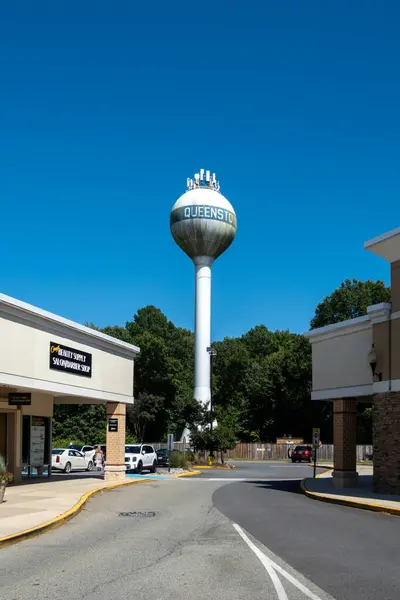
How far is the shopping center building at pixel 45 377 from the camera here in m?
23.7

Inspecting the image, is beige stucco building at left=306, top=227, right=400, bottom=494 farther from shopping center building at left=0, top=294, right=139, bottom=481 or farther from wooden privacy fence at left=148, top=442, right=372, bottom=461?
wooden privacy fence at left=148, top=442, right=372, bottom=461

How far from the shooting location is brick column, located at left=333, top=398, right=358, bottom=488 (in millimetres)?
27359

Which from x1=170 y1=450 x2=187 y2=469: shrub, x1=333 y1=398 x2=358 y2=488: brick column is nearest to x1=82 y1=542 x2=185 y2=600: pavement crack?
x1=333 y1=398 x2=358 y2=488: brick column

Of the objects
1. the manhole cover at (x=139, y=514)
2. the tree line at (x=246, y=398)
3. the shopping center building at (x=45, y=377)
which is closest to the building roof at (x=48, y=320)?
the shopping center building at (x=45, y=377)

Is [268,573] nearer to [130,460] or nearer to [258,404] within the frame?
[130,460]

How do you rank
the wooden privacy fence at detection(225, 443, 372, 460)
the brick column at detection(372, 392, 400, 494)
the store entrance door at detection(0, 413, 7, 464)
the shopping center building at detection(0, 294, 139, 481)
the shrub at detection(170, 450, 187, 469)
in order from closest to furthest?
Answer: 1. the brick column at detection(372, 392, 400, 494)
2. the shopping center building at detection(0, 294, 139, 481)
3. the store entrance door at detection(0, 413, 7, 464)
4. the shrub at detection(170, 450, 187, 469)
5. the wooden privacy fence at detection(225, 443, 372, 460)

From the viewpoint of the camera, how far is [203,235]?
220 feet

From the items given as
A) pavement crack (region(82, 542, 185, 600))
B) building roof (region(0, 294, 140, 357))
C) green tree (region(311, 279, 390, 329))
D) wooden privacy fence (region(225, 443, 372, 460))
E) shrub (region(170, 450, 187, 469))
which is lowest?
wooden privacy fence (region(225, 443, 372, 460))

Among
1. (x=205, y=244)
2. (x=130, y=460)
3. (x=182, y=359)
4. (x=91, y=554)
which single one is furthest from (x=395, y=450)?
(x=182, y=359)

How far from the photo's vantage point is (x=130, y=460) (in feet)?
136

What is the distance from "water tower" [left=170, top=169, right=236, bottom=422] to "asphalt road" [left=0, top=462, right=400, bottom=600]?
4760cm

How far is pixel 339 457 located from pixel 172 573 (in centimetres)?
1838

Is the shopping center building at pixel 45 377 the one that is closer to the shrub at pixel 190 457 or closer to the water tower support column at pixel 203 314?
the shrub at pixel 190 457

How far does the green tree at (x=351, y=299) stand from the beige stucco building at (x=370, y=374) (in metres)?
62.6
